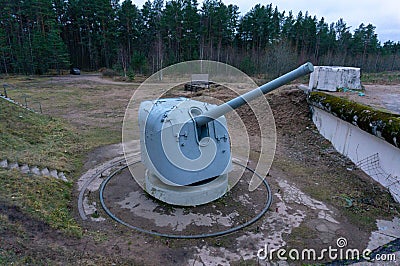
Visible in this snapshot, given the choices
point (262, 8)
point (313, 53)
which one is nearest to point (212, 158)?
point (262, 8)

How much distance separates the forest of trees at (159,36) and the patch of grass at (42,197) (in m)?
28.5

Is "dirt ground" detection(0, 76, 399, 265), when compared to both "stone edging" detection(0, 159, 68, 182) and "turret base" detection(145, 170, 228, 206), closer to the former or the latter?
"turret base" detection(145, 170, 228, 206)

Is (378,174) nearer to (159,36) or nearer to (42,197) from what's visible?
(42,197)

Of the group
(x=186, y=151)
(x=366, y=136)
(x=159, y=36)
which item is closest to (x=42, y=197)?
(x=186, y=151)

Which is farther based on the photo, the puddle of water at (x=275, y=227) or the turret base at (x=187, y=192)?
the turret base at (x=187, y=192)

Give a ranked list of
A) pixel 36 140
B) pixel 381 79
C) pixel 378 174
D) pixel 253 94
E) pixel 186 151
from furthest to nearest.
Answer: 1. pixel 381 79
2. pixel 36 140
3. pixel 378 174
4. pixel 186 151
5. pixel 253 94

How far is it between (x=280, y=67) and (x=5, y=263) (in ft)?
79.8

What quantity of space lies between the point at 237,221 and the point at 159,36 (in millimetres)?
39709

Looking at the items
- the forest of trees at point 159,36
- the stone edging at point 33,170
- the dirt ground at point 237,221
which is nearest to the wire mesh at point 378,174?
the dirt ground at point 237,221

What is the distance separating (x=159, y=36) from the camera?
135ft

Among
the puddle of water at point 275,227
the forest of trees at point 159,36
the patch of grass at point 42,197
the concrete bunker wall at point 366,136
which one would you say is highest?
the forest of trees at point 159,36

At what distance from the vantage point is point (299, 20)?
42.3 metres

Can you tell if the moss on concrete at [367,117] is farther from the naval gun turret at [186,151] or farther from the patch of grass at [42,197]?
the patch of grass at [42,197]

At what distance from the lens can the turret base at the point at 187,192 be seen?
627 cm
